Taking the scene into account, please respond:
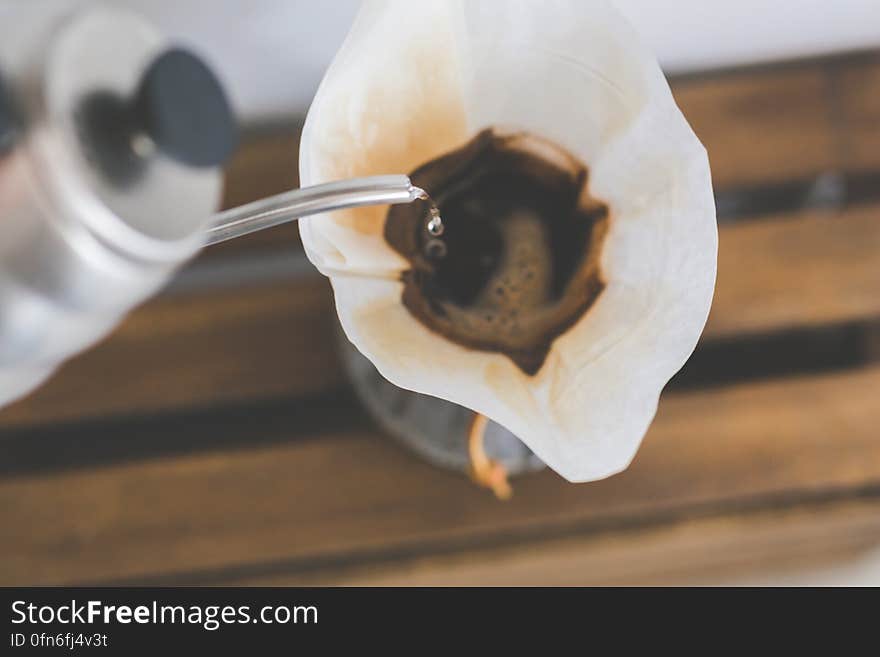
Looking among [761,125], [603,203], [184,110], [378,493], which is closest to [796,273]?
[761,125]

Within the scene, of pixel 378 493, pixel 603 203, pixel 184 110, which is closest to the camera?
pixel 184 110

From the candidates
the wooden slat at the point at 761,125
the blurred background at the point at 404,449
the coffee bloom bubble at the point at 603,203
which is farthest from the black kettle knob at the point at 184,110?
the wooden slat at the point at 761,125

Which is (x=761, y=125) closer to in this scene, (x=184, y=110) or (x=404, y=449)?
(x=404, y=449)

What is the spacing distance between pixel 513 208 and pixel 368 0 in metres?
0.14

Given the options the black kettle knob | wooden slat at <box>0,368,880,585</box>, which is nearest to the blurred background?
wooden slat at <box>0,368,880,585</box>

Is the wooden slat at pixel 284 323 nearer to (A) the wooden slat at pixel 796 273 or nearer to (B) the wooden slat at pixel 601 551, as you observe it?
(A) the wooden slat at pixel 796 273

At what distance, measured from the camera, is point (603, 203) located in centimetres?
41

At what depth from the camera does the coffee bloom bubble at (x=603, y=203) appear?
36 centimetres

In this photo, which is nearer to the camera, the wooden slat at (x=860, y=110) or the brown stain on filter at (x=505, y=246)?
the brown stain on filter at (x=505, y=246)

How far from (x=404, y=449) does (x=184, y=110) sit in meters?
0.32

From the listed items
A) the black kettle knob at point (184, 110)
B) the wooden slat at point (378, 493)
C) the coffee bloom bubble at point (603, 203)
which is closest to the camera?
the black kettle knob at point (184, 110)

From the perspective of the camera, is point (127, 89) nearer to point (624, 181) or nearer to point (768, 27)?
point (624, 181)

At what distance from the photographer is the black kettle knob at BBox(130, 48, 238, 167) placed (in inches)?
9.6
